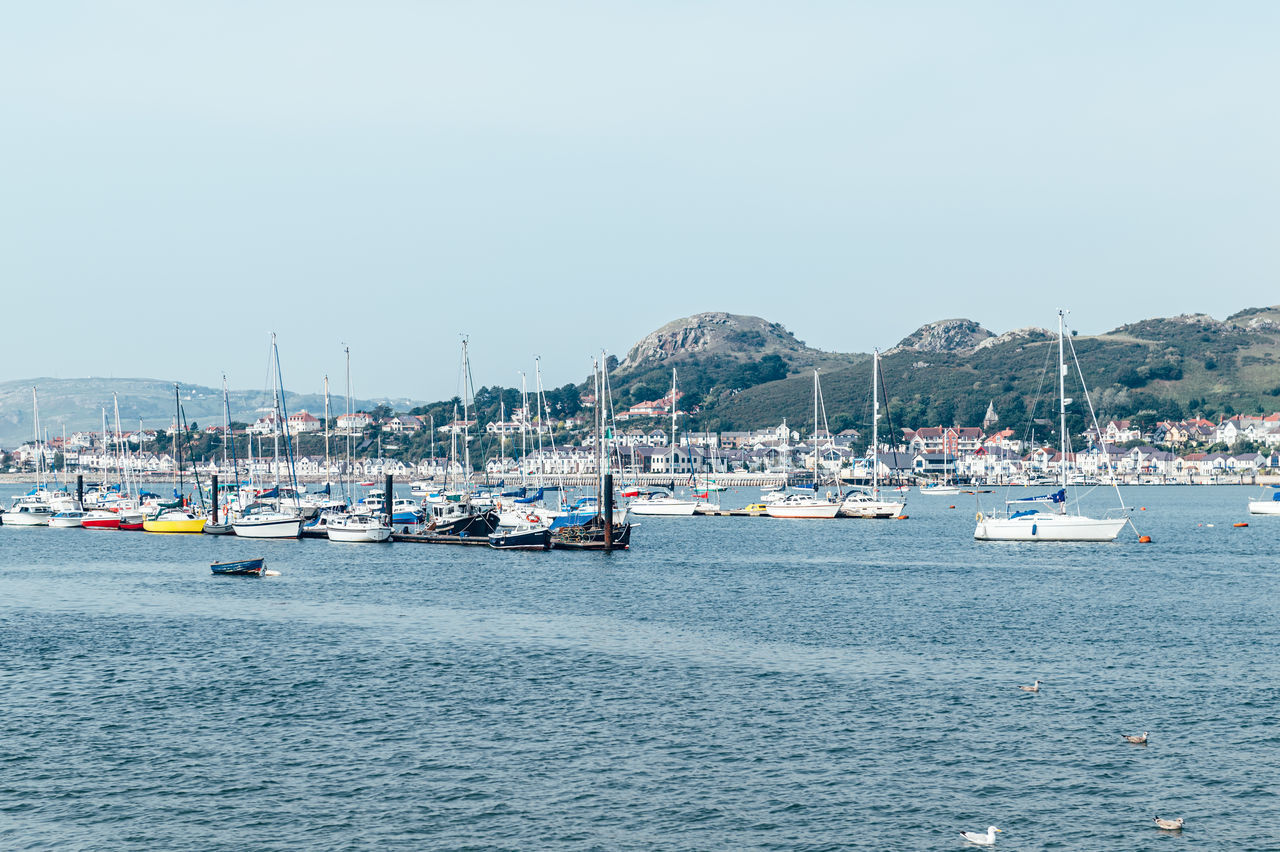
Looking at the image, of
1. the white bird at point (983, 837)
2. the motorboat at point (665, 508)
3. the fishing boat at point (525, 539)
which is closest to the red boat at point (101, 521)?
the fishing boat at point (525, 539)

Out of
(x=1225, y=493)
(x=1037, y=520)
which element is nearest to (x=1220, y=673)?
(x=1037, y=520)

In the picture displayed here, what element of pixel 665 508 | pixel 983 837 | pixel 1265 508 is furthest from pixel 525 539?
pixel 1265 508

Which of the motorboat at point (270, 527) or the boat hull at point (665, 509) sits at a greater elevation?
the motorboat at point (270, 527)

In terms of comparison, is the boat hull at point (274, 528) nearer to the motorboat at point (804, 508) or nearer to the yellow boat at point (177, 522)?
the yellow boat at point (177, 522)

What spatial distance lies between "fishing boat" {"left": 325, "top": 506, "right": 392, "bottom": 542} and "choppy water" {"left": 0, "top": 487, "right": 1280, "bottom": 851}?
70.9ft

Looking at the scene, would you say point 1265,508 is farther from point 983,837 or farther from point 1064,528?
point 983,837

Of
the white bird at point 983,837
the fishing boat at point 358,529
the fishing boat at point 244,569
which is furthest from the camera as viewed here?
the fishing boat at point 358,529

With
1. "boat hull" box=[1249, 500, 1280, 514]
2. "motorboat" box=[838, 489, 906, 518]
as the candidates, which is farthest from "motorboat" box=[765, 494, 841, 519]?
"boat hull" box=[1249, 500, 1280, 514]

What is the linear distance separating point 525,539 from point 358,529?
13.3m

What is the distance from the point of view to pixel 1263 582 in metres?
56.2

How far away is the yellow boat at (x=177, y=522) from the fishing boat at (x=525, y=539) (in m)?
28.7

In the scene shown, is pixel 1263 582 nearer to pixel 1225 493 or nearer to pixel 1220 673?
pixel 1220 673

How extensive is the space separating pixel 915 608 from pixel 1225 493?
156 metres

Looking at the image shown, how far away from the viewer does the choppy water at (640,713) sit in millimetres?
21391
